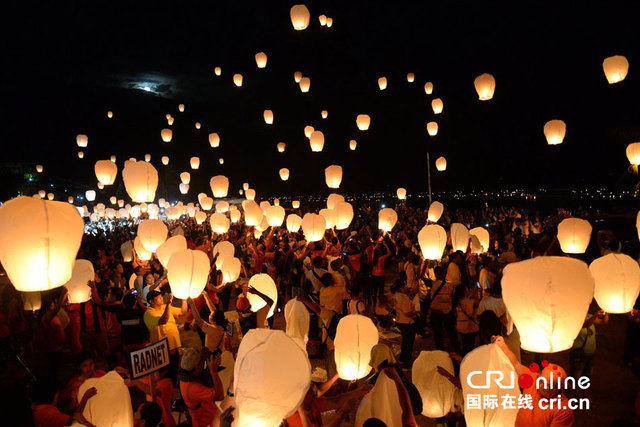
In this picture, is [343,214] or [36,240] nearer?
[36,240]

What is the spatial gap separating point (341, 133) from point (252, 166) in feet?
33.5

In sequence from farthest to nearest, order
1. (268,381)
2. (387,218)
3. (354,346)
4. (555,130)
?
(387,218) < (555,130) < (354,346) < (268,381)

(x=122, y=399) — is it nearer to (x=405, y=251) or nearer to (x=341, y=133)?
(x=405, y=251)

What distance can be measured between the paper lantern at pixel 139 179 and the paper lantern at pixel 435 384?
4708 mm

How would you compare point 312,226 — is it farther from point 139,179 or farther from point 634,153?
point 634,153

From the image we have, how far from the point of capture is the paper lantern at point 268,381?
1.90 meters

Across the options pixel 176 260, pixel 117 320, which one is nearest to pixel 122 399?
pixel 176 260

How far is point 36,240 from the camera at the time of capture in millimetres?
2432

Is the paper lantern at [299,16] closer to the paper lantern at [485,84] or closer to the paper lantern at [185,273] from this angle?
the paper lantern at [485,84]

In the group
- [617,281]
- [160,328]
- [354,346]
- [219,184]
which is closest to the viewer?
[354,346]

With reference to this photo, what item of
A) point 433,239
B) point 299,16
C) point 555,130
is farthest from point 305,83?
point 433,239

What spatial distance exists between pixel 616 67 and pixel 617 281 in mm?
6713

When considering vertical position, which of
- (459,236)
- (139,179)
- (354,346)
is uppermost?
(139,179)

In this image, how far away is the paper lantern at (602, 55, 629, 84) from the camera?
8.45 meters
